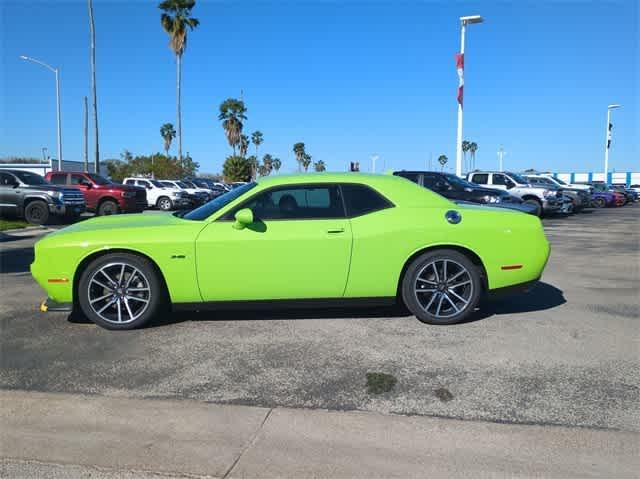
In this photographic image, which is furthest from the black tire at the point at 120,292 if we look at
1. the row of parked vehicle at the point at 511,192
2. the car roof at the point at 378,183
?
the row of parked vehicle at the point at 511,192

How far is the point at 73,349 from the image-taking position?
14.1 feet

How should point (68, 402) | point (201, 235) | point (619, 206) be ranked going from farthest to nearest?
point (619, 206) → point (201, 235) → point (68, 402)

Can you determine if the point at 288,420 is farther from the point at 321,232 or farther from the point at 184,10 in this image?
the point at 184,10

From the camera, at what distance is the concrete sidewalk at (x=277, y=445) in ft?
8.34

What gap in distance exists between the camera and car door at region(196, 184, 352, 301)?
465cm

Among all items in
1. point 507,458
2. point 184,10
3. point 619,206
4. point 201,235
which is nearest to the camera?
point 507,458

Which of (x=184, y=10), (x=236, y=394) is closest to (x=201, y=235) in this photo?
(x=236, y=394)

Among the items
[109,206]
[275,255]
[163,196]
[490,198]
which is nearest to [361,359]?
[275,255]

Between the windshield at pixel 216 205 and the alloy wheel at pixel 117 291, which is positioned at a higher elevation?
the windshield at pixel 216 205

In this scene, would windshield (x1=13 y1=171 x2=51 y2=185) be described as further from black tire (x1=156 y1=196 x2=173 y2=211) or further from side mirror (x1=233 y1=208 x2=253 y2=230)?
side mirror (x1=233 y1=208 x2=253 y2=230)

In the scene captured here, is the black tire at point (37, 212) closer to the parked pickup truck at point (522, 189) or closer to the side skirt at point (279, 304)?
the side skirt at point (279, 304)

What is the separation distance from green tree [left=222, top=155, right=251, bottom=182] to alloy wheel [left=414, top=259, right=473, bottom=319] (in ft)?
185

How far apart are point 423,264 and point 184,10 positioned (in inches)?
1562

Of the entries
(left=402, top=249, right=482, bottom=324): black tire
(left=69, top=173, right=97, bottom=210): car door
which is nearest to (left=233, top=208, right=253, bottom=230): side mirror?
(left=402, top=249, right=482, bottom=324): black tire
